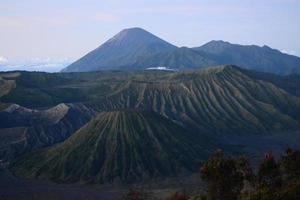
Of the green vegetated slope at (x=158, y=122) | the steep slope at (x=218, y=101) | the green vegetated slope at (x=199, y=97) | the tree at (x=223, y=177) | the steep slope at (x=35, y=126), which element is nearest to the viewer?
the tree at (x=223, y=177)

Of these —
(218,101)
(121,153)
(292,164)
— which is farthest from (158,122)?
(292,164)

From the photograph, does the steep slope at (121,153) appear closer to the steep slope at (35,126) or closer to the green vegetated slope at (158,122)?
the green vegetated slope at (158,122)

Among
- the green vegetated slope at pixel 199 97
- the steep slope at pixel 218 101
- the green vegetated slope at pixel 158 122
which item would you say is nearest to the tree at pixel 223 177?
the green vegetated slope at pixel 158 122

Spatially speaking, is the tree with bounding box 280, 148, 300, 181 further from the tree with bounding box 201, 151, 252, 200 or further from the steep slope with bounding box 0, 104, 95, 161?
the steep slope with bounding box 0, 104, 95, 161

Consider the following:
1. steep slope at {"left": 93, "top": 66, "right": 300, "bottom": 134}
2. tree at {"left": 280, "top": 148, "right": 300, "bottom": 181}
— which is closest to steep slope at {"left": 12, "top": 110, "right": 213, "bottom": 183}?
steep slope at {"left": 93, "top": 66, "right": 300, "bottom": 134}

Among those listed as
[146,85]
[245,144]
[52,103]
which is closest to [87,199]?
[245,144]

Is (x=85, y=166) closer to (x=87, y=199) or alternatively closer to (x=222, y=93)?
(x=87, y=199)
